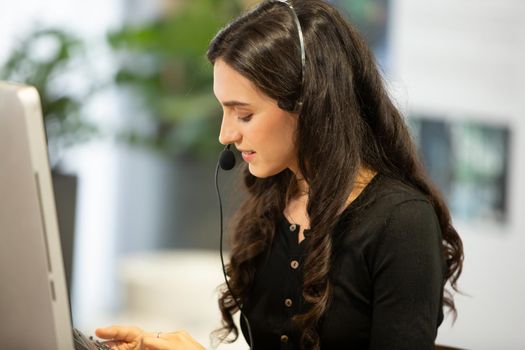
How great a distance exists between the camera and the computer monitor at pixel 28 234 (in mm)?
970

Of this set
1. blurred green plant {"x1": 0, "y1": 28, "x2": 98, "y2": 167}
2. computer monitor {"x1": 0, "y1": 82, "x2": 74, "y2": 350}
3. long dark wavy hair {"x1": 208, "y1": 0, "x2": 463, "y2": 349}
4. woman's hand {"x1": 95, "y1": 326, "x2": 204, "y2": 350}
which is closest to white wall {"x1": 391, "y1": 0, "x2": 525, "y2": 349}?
blurred green plant {"x1": 0, "y1": 28, "x2": 98, "y2": 167}

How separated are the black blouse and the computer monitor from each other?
563 millimetres

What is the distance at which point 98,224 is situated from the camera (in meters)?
4.53

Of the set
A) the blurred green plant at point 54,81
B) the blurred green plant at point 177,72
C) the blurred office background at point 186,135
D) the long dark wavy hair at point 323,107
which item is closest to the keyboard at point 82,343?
the long dark wavy hair at point 323,107

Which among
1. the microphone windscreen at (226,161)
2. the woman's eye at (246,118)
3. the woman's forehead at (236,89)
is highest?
the woman's forehead at (236,89)

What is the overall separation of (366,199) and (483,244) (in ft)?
6.52

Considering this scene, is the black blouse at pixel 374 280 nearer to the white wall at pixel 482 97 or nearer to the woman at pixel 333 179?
the woman at pixel 333 179

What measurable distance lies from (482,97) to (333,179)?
6.65 ft

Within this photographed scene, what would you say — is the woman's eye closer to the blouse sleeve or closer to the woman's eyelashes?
the woman's eyelashes

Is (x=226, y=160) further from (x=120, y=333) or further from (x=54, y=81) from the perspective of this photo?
(x=54, y=81)

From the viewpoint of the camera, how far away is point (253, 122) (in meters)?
1.43

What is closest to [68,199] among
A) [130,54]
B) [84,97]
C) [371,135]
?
[84,97]

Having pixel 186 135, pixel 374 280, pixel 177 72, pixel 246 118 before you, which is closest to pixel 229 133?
pixel 246 118

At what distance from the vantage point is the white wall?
3.23 m
